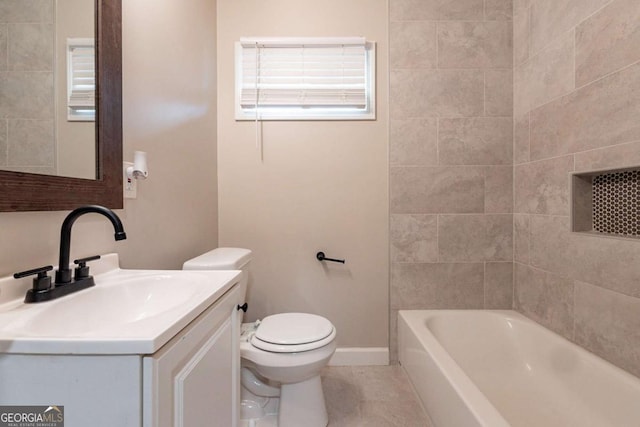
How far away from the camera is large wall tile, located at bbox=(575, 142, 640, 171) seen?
1.10 meters

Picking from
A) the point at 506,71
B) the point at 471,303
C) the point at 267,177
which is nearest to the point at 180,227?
the point at 267,177

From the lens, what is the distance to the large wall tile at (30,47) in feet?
2.39

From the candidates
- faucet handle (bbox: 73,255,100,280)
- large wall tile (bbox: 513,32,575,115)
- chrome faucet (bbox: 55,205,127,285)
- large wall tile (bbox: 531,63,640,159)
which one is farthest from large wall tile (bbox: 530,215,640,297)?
faucet handle (bbox: 73,255,100,280)

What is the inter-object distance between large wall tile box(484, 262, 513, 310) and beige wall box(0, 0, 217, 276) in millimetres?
1874

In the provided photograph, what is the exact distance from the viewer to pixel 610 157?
1.19 metres

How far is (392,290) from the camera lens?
190cm

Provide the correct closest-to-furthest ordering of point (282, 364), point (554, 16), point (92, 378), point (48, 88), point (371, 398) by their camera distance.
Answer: point (92, 378) < point (48, 88) < point (282, 364) < point (554, 16) < point (371, 398)

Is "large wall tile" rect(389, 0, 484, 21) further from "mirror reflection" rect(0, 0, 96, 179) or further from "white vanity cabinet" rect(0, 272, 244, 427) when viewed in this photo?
"white vanity cabinet" rect(0, 272, 244, 427)

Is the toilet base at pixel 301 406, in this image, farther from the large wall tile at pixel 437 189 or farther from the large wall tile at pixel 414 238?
the large wall tile at pixel 437 189

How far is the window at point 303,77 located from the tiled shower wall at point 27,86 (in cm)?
114

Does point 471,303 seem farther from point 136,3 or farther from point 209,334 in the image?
point 136,3

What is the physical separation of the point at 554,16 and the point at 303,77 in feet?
4.70

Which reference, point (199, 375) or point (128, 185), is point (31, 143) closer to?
point (128, 185)

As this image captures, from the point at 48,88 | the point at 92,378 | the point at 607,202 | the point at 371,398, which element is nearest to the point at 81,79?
the point at 48,88
